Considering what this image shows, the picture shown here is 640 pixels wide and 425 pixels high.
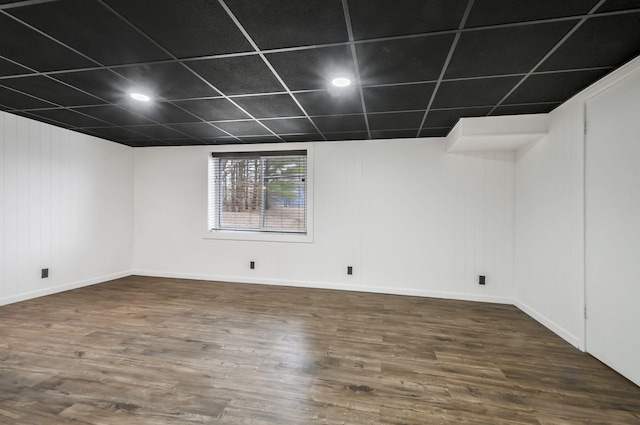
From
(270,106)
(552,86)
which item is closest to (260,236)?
(270,106)

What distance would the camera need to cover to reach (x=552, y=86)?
2344mm

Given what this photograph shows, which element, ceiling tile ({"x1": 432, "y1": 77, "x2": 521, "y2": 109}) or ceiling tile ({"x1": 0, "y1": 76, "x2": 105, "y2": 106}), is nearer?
ceiling tile ({"x1": 432, "y1": 77, "x2": 521, "y2": 109})

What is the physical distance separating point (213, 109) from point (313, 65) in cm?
145

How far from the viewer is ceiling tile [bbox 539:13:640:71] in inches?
60.5

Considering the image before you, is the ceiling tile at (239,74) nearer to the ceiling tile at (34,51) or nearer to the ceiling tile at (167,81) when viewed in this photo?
the ceiling tile at (167,81)

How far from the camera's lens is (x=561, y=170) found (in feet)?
8.84

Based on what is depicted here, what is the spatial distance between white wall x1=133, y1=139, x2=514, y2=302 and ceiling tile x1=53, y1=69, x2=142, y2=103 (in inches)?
81.3

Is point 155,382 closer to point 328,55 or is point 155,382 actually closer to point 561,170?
point 328,55

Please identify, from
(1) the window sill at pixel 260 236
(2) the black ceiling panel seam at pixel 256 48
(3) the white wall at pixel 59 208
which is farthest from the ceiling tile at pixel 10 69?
(1) the window sill at pixel 260 236

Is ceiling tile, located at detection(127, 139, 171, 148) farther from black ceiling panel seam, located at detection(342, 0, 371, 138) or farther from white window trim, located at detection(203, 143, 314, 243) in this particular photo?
black ceiling panel seam, located at detection(342, 0, 371, 138)

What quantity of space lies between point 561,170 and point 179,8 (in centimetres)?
342

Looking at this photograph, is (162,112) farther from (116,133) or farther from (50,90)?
(116,133)

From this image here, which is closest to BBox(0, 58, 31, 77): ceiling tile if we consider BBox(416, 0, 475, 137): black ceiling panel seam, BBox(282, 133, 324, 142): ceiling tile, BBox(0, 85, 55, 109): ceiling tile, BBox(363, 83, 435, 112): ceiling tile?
BBox(0, 85, 55, 109): ceiling tile

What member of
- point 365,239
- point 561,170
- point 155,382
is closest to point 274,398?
point 155,382
